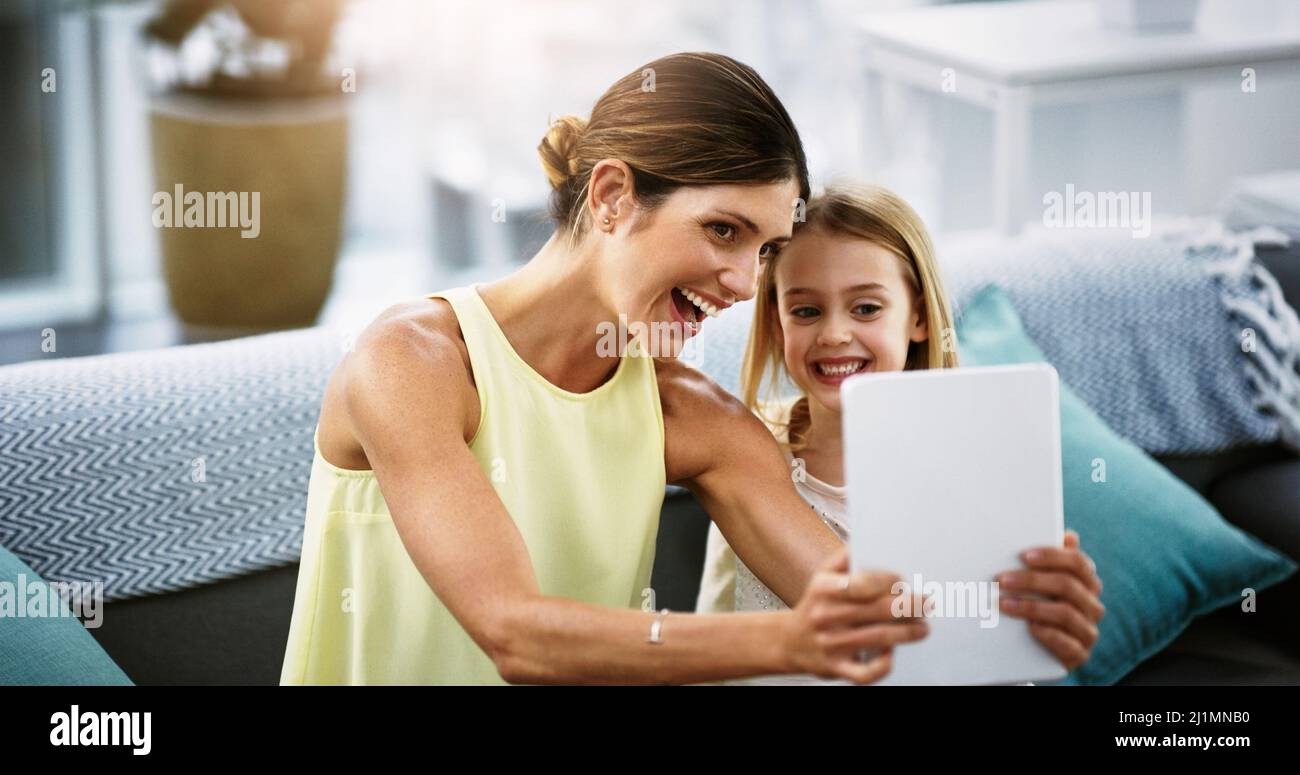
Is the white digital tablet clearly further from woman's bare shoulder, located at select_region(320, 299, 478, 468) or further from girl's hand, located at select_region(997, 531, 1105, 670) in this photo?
woman's bare shoulder, located at select_region(320, 299, 478, 468)

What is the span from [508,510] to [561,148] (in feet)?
1.09

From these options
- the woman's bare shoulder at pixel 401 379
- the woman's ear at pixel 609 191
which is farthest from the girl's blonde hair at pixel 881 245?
the woman's bare shoulder at pixel 401 379

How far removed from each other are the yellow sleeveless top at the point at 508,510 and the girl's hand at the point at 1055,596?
42 centimetres

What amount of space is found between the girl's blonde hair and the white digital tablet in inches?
18.3

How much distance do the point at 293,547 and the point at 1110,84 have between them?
1731 mm

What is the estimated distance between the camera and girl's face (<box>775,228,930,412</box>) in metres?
1.34

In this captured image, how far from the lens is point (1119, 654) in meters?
1.58

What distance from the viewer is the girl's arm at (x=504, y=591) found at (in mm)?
887

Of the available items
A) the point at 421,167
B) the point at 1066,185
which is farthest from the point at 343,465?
the point at 1066,185

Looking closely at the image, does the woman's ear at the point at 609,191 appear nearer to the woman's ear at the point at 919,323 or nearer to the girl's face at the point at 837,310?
the girl's face at the point at 837,310

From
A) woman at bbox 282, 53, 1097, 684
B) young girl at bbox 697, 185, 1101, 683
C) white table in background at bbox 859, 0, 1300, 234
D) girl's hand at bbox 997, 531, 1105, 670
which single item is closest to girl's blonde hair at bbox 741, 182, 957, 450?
young girl at bbox 697, 185, 1101, 683

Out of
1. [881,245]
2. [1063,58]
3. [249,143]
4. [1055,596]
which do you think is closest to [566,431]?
[881,245]
